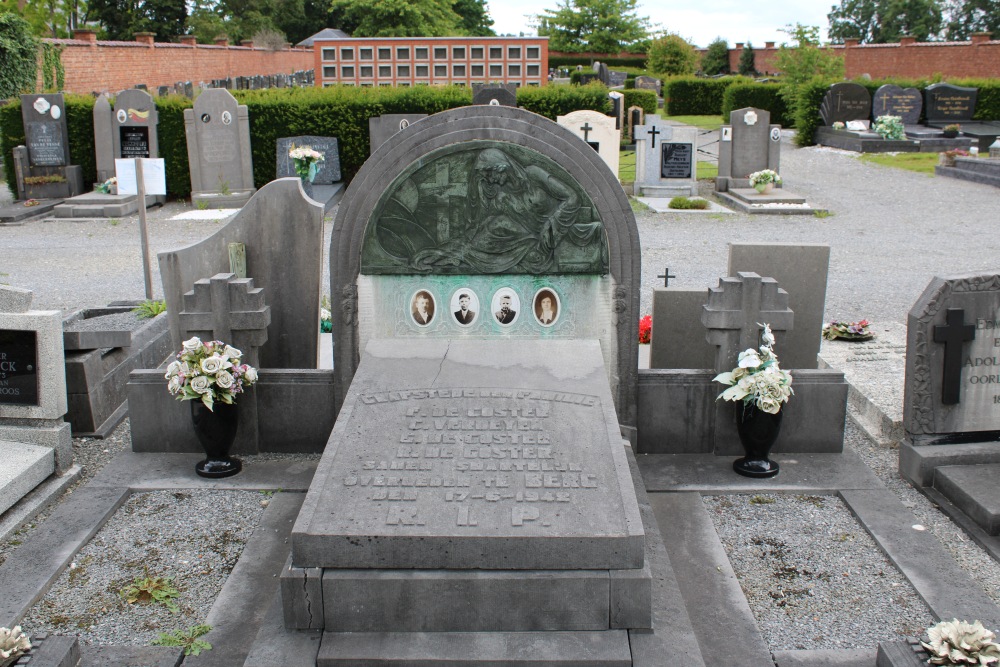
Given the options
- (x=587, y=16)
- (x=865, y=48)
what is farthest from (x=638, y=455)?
(x=587, y=16)

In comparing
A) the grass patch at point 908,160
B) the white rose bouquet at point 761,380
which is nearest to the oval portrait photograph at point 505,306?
the white rose bouquet at point 761,380

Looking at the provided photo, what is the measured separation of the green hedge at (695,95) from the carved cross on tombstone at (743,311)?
3138 centimetres

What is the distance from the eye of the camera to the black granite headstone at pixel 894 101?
79.7ft

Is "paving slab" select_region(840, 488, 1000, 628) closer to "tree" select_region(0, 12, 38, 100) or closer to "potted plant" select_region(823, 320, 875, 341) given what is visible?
"potted plant" select_region(823, 320, 875, 341)

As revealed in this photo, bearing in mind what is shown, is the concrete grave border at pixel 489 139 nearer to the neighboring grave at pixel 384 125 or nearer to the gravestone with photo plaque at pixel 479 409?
the gravestone with photo plaque at pixel 479 409

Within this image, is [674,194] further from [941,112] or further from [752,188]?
[941,112]

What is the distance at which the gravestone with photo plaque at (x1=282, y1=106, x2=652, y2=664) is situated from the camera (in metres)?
3.60

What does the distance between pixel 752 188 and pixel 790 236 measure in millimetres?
3444

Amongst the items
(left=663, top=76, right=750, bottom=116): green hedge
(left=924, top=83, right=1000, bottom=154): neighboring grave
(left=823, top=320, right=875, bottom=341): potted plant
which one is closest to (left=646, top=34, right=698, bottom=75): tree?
(left=663, top=76, right=750, bottom=116): green hedge

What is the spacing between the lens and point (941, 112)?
81.1ft

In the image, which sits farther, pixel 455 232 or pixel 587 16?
pixel 587 16

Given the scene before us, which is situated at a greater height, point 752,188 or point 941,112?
point 941,112

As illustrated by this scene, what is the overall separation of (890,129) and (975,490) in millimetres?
19776

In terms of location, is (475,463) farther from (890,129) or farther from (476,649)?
(890,129)
